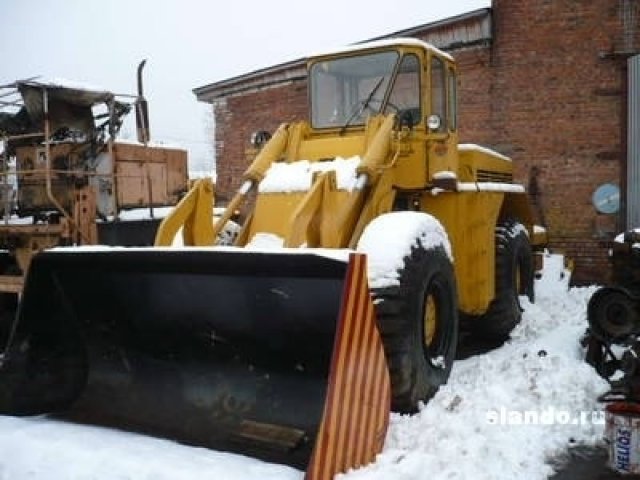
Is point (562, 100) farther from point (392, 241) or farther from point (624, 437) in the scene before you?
point (624, 437)

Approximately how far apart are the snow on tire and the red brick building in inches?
230

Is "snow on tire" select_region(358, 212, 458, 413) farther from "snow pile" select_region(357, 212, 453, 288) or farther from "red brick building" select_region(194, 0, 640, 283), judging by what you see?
"red brick building" select_region(194, 0, 640, 283)

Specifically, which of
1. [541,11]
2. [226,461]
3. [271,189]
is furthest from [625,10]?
[226,461]

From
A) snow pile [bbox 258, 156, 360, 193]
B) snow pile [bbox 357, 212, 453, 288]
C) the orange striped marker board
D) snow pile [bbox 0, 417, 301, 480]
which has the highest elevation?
snow pile [bbox 258, 156, 360, 193]

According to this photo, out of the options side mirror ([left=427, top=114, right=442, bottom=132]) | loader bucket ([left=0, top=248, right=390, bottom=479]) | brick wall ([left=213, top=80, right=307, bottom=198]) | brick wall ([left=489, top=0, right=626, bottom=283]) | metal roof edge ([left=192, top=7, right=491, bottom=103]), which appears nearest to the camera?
loader bucket ([left=0, top=248, right=390, bottom=479])

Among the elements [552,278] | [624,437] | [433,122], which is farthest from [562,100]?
[624,437]

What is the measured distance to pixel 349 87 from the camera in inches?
233

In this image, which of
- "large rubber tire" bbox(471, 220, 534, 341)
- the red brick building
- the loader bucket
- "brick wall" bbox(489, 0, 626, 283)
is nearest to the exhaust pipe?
the red brick building

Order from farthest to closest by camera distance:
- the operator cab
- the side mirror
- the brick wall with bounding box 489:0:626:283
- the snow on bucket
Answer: the brick wall with bounding box 489:0:626:283 → the operator cab → the side mirror → the snow on bucket

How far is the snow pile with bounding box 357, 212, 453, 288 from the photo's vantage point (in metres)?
4.12

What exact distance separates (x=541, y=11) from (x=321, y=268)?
8.07 metres

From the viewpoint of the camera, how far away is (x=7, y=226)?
814 centimetres

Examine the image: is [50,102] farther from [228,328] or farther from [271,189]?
[228,328]

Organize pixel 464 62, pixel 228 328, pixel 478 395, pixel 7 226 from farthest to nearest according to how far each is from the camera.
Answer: pixel 464 62
pixel 7 226
pixel 478 395
pixel 228 328
